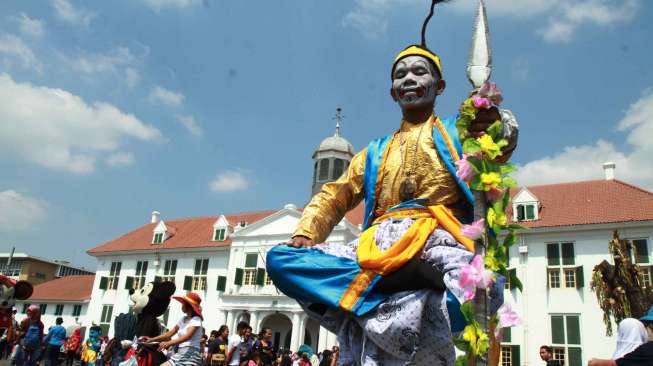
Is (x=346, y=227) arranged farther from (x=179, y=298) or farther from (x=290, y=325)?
(x=179, y=298)

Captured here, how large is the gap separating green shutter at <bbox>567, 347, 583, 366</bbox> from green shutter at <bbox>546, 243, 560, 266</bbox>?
3.91 meters

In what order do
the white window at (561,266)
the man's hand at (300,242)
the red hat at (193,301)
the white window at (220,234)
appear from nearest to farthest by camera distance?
the man's hand at (300,242) < the red hat at (193,301) < the white window at (561,266) < the white window at (220,234)

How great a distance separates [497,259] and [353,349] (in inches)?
50.5

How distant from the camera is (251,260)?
109ft

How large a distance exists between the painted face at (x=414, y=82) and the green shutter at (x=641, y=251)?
2310 cm

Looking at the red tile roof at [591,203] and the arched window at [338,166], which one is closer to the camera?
the red tile roof at [591,203]

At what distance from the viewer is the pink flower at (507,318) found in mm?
2715

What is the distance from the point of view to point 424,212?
3.68 m

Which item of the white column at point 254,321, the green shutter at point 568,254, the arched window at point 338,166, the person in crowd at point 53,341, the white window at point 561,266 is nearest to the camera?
the person in crowd at point 53,341

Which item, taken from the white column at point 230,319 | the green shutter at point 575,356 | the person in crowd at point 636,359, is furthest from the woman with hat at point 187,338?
the white column at point 230,319

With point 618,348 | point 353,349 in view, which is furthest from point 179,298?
point 618,348

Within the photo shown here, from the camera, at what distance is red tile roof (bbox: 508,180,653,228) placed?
24.2 meters

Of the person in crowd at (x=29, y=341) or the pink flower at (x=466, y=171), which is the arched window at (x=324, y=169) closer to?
the person in crowd at (x=29, y=341)

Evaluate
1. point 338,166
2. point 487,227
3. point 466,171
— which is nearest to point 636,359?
point 487,227
